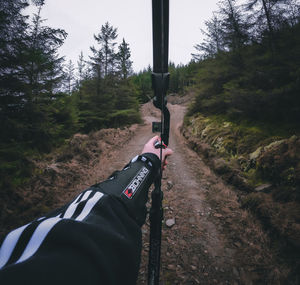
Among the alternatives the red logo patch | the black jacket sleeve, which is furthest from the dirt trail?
the black jacket sleeve

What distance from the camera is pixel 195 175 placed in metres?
4.82

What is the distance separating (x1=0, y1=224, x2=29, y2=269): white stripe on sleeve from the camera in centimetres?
50

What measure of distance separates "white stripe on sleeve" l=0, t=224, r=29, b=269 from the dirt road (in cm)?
214

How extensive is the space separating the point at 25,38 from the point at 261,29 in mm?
10684

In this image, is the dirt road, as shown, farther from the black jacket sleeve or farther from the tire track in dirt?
the black jacket sleeve

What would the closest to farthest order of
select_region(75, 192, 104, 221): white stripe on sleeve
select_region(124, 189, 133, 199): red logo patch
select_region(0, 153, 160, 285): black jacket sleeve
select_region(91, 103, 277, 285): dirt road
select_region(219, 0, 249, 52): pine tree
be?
1. select_region(0, 153, 160, 285): black jacket sleeve
2. select_region(75, 192, 104, 221): white stripe on sleeve
3. select_region(124, 189, 133, 199): red logo patch
4. select_region(91, 103, 277, 285): dirt road
5. select_region(219, 0, 249, 52): pine tree

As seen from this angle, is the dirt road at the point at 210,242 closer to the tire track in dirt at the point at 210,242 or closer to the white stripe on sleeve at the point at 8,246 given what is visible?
the tire track in dirt at the point at 210,242

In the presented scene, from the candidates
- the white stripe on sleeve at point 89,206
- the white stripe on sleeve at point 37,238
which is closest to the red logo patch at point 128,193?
the white stripe on sleeve at point 89,206

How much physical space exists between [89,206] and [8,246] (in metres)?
0.31

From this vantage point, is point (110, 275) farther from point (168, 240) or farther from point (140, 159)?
point (168, 240)

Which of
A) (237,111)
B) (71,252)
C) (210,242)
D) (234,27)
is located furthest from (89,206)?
(234,27)

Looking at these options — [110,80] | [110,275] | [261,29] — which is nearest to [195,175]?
[110,275]

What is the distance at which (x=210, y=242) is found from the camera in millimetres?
2473

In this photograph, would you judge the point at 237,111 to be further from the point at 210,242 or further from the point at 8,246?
the point at 8,246
